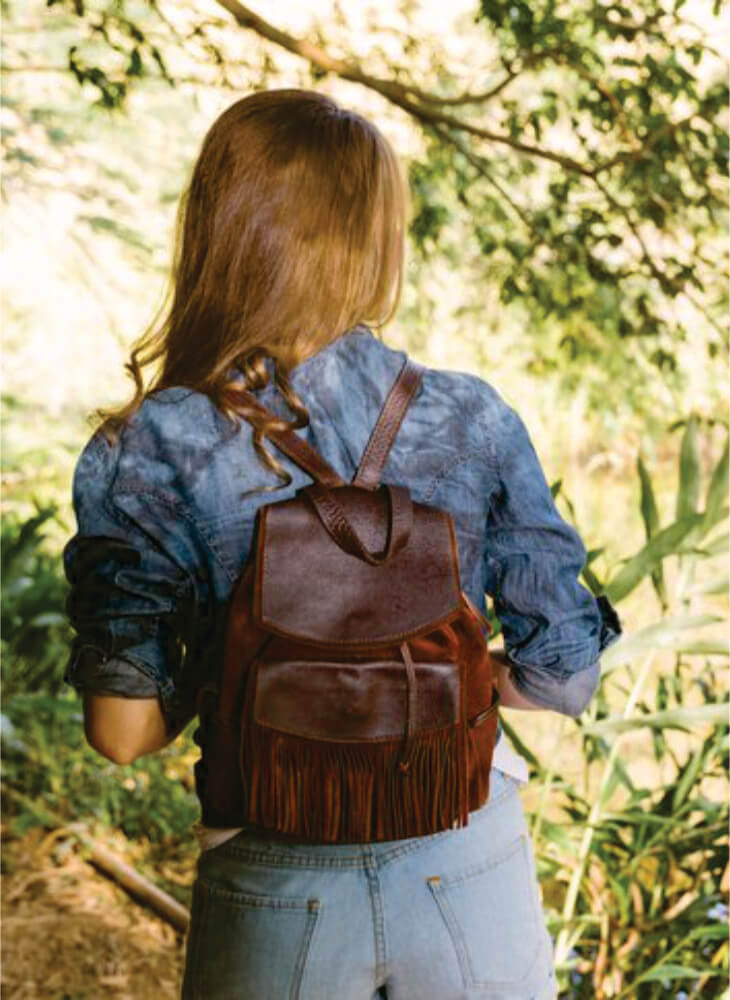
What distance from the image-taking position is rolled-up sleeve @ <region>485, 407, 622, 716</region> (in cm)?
130

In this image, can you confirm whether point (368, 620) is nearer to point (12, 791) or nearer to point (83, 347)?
point (12, 791)

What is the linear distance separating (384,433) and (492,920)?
0.50 metres

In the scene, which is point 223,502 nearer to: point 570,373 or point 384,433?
point 384,433

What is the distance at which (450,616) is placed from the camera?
1.20 m

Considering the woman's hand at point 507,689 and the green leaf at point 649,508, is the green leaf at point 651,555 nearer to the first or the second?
the green leaf at point 649,508

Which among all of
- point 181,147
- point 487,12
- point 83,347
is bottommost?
point 83,347

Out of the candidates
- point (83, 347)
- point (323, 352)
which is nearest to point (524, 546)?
point (323, 352)

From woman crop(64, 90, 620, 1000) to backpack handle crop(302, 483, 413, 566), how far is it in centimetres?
6

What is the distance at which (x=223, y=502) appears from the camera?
47.9 inches

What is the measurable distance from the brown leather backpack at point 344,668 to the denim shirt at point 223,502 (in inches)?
1.5

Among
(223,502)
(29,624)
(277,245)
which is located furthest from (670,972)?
(29,624)

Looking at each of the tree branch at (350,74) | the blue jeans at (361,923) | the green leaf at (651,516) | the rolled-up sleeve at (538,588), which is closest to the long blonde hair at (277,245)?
the rolled-up sleeve at (538,588)

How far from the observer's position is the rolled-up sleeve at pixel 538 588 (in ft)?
4.25

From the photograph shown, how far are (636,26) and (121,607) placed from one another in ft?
7.44
